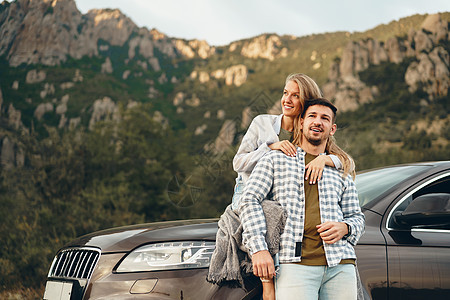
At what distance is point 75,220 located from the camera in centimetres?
2320

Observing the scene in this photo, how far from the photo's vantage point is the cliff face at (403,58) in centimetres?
5312

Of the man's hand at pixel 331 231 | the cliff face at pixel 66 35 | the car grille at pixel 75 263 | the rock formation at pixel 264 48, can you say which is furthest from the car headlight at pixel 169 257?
the rock formation at pixel 264 48

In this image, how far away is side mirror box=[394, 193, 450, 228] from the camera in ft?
8.66

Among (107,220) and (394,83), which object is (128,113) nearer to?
(107,220)

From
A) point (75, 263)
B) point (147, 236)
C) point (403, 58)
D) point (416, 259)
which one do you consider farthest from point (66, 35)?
point (416, 259)

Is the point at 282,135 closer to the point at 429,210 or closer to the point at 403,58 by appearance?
the point at 429,210

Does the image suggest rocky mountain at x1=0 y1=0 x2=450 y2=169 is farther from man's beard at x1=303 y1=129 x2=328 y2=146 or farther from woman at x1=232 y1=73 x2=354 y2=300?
man's beard at x1=303 y1=129 x2=328 y2=146

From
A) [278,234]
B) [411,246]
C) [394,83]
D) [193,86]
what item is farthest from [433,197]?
[193,86]

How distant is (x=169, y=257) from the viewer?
2594 millimetres

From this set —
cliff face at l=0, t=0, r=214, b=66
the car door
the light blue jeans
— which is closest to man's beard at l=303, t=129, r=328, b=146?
the light blue jeans

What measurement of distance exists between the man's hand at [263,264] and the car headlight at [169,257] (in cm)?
40

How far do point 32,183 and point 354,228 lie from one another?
92.2ft

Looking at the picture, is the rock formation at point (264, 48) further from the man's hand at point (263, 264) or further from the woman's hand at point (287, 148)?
the man's hand at point (263, 264)

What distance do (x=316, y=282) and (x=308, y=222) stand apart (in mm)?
293
